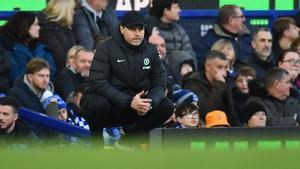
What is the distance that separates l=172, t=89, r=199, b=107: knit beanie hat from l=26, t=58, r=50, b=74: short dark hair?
1.51m

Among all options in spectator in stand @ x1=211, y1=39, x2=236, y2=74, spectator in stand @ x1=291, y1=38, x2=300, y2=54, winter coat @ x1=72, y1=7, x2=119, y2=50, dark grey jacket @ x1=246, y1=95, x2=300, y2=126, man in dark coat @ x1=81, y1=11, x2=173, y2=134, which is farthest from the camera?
spectator in stand @ x1=291, y1=38, x2=300, y2=54

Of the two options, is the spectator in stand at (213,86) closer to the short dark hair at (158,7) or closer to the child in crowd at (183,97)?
the child in crowd at (183,97)

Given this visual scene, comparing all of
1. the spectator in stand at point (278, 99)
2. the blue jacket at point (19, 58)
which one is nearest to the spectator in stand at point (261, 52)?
the spectator in stand at point (278, 99)

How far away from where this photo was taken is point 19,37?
1445cm

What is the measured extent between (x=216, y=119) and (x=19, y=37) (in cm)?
270

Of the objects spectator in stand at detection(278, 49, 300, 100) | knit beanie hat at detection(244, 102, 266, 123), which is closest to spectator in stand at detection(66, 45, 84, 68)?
knit beanie hat at detection(244, 102, 266, 123)

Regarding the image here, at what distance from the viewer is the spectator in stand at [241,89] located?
14.8 meters

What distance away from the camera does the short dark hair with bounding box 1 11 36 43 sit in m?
14.4

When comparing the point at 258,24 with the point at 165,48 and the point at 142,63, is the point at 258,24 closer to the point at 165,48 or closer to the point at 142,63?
the point at 165,48

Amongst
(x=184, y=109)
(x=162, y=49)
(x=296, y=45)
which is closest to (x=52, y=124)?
(x=184, y=109)

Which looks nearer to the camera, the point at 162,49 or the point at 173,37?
the point at 162,49

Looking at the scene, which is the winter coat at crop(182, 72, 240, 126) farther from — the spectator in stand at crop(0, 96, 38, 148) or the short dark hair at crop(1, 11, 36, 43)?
the spectator in stand at crop(0, 96, 38, 148)

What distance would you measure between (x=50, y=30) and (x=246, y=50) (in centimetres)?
304

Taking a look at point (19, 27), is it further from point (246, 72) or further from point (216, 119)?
point (246, 72)
